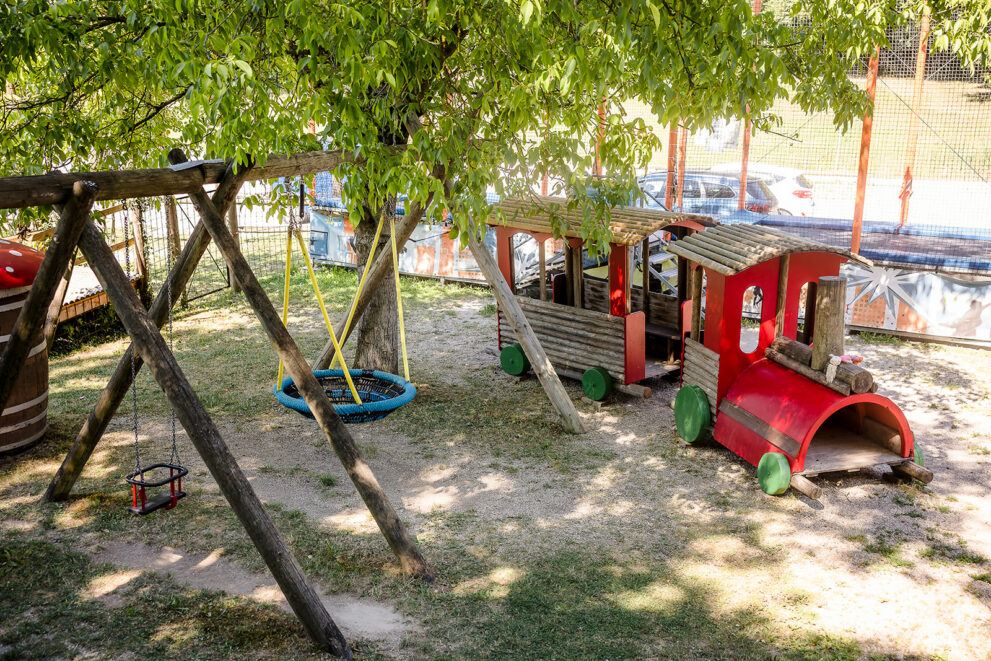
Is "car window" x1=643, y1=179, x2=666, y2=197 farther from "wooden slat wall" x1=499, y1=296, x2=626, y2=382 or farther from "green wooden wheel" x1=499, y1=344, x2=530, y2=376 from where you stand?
"green wooden wheel" x1=499, y1=344, x2=530, y2=376

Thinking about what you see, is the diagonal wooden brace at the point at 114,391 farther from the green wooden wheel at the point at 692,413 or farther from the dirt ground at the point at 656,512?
the green wooden wheel at the point at 692,413

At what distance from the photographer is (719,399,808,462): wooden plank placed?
6.82m

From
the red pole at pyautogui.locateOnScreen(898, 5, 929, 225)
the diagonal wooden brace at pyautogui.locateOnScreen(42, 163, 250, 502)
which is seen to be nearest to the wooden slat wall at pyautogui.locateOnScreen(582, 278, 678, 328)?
the diagonal wooden brace at pyautogui.locateOnScreen(42, 163, 250, 502)

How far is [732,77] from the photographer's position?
5.75 m

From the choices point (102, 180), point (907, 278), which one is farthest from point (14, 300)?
point (907, 278)

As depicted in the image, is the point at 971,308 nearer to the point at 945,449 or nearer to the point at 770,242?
the point at 945,449

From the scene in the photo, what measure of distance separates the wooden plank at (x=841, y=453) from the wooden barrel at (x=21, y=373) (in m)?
6.83

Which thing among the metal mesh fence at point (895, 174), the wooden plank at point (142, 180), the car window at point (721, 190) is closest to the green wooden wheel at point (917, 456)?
the metal mesh fence at point (895, 174)

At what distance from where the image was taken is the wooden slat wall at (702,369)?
7.77 metres

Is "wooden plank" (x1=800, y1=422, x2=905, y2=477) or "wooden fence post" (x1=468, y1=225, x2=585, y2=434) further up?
"wooden fence post" (x1=468, y1=225, x2=585, y2=434)

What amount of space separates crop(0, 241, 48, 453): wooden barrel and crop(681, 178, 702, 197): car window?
9.01 meters

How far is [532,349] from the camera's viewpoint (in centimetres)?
839

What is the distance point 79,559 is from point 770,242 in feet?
20.5

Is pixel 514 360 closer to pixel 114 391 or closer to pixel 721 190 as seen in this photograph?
pixel 114 391
